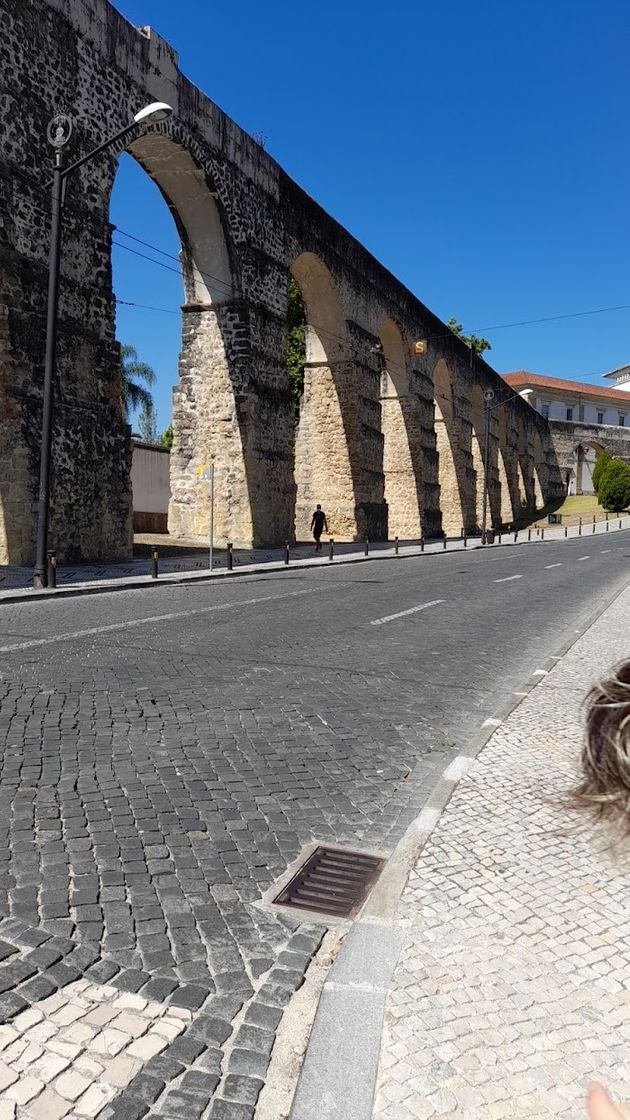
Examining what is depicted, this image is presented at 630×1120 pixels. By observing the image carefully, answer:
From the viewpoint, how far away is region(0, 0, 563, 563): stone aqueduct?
14.0 m

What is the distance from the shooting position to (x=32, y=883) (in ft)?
9.03

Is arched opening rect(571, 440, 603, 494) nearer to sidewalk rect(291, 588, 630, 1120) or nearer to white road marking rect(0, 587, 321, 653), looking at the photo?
white road marking rect(0, 587, 321, 653)

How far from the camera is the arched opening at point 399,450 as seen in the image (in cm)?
3512

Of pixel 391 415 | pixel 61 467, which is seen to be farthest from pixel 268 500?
pixel 391 415

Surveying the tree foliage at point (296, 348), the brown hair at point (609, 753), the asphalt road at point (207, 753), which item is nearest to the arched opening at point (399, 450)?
the tree foliage at point (296, 348)

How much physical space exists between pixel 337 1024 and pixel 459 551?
92.2ft

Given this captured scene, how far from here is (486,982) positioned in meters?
2.27

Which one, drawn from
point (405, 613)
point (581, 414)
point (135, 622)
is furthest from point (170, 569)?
point (581, 414)

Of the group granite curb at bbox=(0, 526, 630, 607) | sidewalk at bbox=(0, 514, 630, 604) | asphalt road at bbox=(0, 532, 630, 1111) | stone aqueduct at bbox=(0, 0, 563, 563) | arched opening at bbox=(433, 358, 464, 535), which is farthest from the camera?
arched opening at bbox=(433, 358, 464, 535)

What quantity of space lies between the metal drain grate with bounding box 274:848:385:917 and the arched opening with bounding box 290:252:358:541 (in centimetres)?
2558

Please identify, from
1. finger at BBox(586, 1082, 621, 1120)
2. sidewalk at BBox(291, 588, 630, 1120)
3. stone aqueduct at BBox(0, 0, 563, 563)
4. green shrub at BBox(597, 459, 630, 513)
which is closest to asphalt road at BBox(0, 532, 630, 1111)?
sidewalk at BBox(291, 588, 630, 1120)

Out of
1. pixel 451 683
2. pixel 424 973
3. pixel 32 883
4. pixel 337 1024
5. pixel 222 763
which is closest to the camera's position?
pixel 337 1024

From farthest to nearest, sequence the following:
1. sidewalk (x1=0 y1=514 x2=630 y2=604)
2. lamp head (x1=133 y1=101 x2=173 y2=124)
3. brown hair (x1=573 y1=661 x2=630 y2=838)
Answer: sidewalk (x1=0 y1=514 x2=630 y2=604) → lamp head (x1=133 y1=101 x2=173 y2=124) → brown hair (x1=573 y1=661 x2=630 y2=838)

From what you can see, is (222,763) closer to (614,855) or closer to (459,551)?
(614,855)
